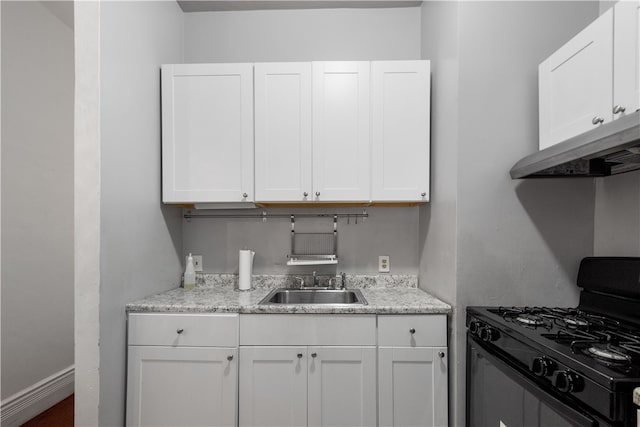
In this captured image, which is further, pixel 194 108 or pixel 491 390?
pixel 194 108

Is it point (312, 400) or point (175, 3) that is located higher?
point (175, 3)

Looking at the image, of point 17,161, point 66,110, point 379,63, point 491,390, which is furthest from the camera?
point 66,110

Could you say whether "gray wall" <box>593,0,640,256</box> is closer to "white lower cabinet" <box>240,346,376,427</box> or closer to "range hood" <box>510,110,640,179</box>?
"range hood" <box>510,110,640,179</box>

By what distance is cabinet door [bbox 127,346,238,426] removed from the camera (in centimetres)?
176

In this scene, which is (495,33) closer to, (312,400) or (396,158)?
(396,158)

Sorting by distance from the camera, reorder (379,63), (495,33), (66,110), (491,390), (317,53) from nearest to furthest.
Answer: (491,390), (495,33), (379,63), (317,53), (66,110)

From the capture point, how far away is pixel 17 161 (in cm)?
226

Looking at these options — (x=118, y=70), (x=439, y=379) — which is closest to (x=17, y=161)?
(x=118, y=70)

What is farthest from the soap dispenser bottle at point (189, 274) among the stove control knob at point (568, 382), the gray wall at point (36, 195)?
the stove control knob at point (568, 382)

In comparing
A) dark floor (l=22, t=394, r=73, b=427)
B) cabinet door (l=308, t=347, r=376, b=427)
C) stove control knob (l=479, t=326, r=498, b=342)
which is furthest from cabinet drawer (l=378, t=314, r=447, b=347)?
dark floor (l=22, t=394, r=73, b=427)

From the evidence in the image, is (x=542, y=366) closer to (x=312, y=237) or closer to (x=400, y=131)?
(x=400, y=131)

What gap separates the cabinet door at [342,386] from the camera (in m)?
1.75

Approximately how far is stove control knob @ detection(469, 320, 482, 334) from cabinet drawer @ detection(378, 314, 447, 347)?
17 centimetres

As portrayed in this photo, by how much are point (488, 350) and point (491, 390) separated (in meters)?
0.15
